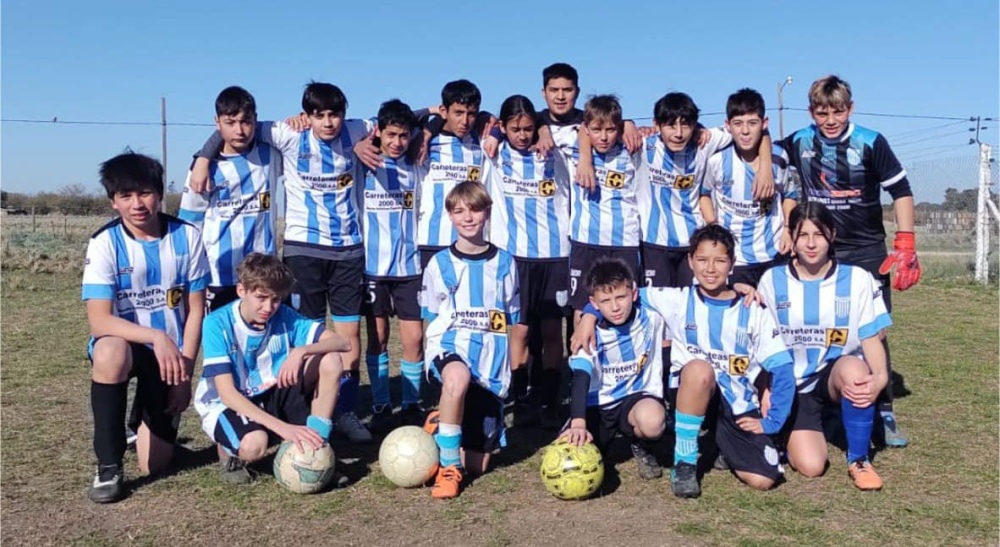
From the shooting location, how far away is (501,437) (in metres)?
4.46

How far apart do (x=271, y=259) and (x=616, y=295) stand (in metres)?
1.78

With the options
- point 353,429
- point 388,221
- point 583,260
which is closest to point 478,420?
point 353,429

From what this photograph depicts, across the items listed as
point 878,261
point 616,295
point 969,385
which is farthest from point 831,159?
point 969,385

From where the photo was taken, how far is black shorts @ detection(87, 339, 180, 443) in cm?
414

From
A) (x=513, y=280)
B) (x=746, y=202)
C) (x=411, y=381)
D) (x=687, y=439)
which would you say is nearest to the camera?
(x=687, y=439)

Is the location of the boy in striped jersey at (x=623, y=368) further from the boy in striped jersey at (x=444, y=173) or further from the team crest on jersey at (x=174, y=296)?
the team crest on jersey at (x=174, y=296)

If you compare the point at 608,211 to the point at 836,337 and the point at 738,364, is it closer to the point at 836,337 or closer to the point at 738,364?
the point at 738,364

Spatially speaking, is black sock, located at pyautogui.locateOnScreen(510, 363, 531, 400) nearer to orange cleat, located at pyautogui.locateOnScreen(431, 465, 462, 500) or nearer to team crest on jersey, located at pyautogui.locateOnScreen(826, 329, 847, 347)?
orange cleat, located at pyautogui.locateOnScreen(431, 465, 462, 500)

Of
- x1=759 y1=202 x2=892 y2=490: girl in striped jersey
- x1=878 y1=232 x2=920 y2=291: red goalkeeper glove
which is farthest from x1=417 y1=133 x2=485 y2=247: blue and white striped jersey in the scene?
x1=878 y1=232 x2=920 y2=291: red goalkeeper glove

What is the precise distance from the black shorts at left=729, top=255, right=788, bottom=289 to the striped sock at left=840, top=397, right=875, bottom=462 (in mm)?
1178

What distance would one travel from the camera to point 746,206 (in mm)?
5098

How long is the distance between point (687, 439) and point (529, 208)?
1.88m

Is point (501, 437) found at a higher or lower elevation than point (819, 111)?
lower

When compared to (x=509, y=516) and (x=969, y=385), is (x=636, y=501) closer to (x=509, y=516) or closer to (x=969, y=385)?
(x=509, y=516)
